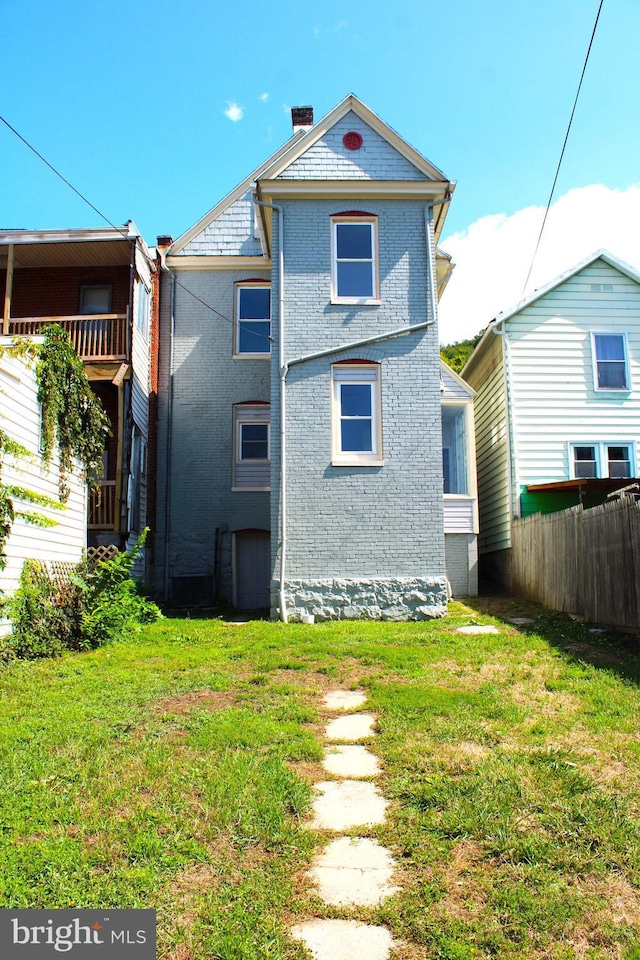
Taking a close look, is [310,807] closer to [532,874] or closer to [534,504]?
[532,874]

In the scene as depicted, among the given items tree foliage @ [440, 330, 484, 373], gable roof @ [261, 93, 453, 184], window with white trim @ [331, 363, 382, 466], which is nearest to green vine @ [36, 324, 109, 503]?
window with white trim @ [331, 363, 382, 466]

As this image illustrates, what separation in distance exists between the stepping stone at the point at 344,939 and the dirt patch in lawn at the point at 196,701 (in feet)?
11.6

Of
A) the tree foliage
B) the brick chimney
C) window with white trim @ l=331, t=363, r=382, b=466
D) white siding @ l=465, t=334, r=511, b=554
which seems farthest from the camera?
the tree foliage

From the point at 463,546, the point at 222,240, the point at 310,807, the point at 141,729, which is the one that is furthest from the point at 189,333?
the point at 310,807

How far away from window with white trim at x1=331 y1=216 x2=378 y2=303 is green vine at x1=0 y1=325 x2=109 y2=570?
4.83 metres

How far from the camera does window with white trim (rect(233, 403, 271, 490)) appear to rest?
17.4 metres

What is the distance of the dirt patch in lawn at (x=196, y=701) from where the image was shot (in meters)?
6.74

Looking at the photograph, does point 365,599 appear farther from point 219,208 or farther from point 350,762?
point 219,208

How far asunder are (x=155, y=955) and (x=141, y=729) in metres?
3.16

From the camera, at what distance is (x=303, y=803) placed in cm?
442

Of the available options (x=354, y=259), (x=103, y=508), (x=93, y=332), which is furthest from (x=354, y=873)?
(x=93, y=332)

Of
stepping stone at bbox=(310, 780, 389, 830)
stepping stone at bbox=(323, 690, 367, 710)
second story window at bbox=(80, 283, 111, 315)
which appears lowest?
stepping stone at bbox=(310, 780, 389, 830)

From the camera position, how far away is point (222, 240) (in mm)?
18625

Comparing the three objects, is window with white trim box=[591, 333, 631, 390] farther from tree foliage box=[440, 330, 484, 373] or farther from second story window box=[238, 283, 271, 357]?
tree foliage box=[440, 330, 484, 373]
